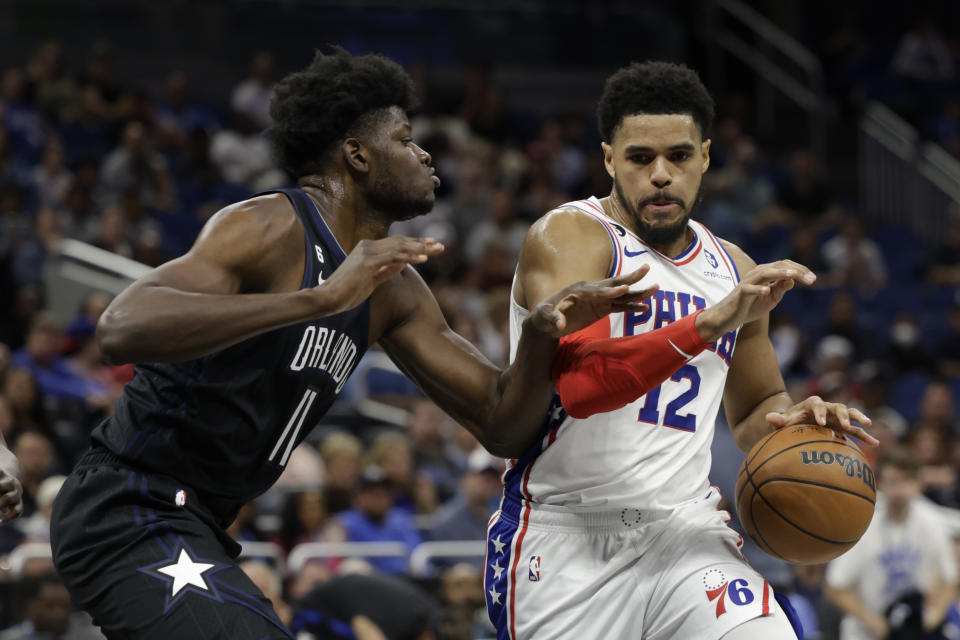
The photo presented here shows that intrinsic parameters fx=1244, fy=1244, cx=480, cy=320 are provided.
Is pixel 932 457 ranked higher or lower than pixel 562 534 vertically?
lower

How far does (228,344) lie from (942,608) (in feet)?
21.5

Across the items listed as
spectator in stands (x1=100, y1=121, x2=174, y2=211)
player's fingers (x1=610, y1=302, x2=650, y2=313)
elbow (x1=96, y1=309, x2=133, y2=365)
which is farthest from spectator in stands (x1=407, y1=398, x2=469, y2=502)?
elbow (x1=96, y1=309, x2=133, y2=365)

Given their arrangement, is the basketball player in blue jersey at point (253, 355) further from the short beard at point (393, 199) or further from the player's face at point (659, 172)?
the player's face at point (659, 172)

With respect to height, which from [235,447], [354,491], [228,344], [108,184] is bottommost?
[354,491]

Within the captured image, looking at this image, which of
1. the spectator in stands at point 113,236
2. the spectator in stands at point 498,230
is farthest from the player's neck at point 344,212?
the spectator in stands at point 498,230

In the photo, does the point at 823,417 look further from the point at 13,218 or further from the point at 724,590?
the point at 13,218

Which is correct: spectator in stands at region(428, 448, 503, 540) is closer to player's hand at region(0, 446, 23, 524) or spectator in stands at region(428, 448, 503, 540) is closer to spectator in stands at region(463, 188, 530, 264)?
spectator in stands at region(463, 188, 530, 264)

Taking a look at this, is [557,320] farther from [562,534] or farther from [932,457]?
[932,457]

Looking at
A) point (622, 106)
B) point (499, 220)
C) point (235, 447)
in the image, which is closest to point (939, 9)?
point (499, 220)

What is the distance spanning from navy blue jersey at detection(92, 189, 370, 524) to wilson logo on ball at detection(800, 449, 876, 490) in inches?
59.1

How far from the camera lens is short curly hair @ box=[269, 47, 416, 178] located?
399 cm

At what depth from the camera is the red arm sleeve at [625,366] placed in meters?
3.69

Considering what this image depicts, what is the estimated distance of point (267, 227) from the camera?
3.57 metres

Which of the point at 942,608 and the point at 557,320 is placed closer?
the point at 557,320
